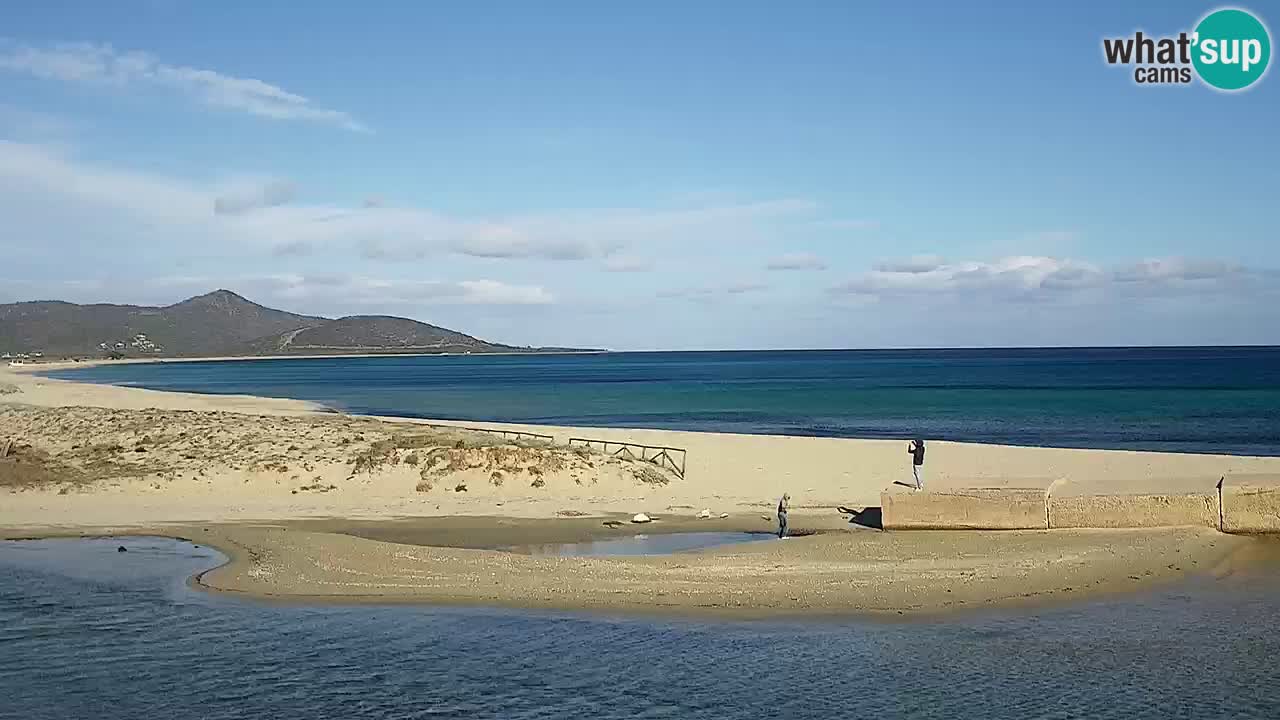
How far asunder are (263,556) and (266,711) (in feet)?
29.2

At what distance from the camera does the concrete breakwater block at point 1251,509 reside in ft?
69.4

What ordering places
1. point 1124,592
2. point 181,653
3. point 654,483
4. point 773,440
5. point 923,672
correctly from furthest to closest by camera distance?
1. point 773,440
2. point 654,483
3. point 1124,592
4. point 181,653
5. point 923,672

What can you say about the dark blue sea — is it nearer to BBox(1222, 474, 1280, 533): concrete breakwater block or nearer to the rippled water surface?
BBox(1222, 474, 1280, 533): concrete breakwater block

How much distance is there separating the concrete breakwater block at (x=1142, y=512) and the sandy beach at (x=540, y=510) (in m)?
0.33

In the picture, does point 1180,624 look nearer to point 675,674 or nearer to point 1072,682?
point 1072,682

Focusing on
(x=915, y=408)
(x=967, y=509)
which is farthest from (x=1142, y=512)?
(x=915, y=408)

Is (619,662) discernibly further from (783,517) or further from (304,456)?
(304,456)

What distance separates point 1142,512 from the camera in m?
21.7

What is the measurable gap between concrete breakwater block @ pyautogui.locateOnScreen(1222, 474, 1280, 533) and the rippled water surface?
13.4ft

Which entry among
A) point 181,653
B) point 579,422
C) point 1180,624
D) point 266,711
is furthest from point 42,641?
point 579,422

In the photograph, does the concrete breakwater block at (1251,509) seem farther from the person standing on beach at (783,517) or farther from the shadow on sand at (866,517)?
the person standing on beach at (783,517)

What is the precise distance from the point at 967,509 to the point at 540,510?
954 centimetres

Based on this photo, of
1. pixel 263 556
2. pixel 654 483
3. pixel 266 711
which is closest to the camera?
pixel 266 711

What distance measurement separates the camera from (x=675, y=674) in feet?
44.3
